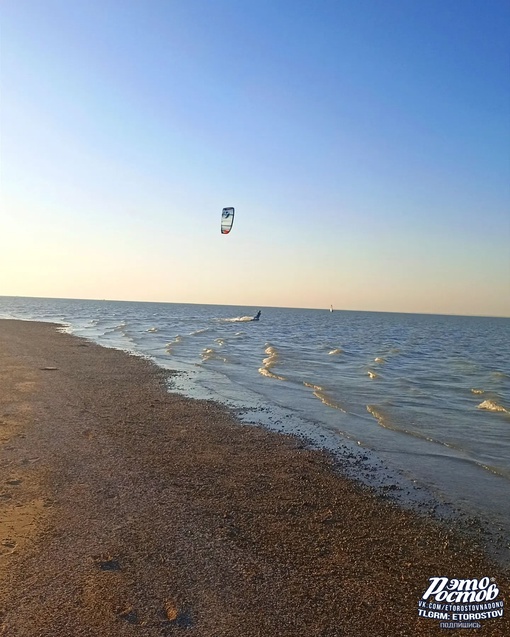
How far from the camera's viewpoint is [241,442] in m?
11.4

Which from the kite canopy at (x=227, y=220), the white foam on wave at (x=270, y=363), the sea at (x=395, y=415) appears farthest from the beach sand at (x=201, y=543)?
the kite canopy at (x=227, y=220)

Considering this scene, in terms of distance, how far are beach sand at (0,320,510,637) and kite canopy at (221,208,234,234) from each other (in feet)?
53.1

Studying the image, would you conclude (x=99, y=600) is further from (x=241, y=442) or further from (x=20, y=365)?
(x=20, y=365)

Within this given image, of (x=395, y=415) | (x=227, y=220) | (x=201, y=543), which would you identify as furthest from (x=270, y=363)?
(x=201, y=543)

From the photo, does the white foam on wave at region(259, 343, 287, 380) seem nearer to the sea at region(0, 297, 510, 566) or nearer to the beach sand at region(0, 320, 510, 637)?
the sea at region(0, 297, 510, 566)

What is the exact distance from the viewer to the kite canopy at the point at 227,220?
85.8ft

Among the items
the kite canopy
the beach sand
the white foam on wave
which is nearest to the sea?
the white foam on wave

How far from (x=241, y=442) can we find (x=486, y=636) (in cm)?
711

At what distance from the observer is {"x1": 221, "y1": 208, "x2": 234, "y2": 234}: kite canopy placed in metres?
26.2

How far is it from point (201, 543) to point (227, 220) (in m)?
21.9

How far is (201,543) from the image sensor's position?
6.13m

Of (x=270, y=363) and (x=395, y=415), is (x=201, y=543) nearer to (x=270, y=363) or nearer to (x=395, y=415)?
(x=395, y=415)

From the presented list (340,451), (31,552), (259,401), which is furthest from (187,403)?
(31,552)

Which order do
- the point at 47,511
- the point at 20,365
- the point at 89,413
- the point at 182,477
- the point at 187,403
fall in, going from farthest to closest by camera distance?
1. the point at 20,365
2. the point at 187,403
3. the point at 89,413
4. the point at 182,477
5. the point at 47,511
